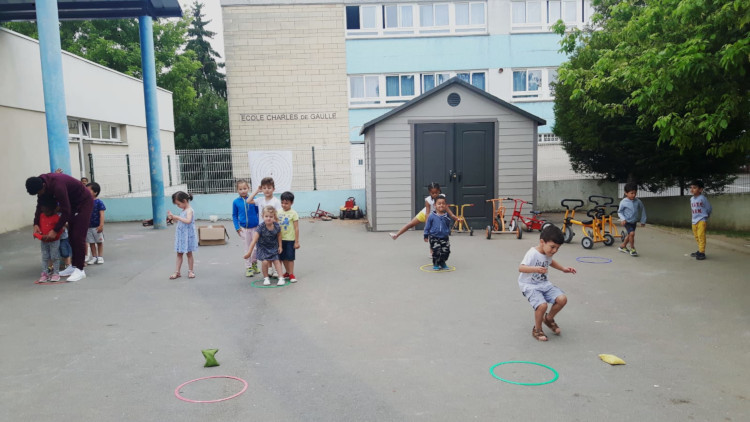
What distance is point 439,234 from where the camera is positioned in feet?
28.7

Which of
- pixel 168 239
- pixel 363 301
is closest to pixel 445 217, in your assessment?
pixel 363 301

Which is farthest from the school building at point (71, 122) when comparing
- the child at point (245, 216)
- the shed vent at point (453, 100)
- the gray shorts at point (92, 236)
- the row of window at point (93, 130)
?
the shed vent at point (453, 100)

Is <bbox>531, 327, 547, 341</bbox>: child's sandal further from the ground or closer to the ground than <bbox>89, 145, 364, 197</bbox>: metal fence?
closer to the ground

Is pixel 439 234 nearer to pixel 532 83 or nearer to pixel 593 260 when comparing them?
pixel 593 260

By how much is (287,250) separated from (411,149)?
668cm

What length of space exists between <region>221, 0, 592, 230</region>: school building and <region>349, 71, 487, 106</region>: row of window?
0.14 ft

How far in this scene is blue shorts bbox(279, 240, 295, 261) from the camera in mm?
7867

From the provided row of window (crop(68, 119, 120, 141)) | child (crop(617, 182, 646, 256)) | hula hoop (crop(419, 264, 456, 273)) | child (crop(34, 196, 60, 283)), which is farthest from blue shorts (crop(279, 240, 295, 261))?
row of window (crop(68, 119, 120, 141))

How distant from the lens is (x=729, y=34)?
721 centimetres

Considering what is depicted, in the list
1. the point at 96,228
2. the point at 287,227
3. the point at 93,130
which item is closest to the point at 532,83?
the point at 93,130

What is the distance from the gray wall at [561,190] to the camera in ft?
61.4

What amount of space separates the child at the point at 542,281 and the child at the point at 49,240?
6953mm

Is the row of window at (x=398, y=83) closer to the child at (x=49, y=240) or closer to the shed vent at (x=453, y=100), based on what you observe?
the shed vent at (x=453, y=100)

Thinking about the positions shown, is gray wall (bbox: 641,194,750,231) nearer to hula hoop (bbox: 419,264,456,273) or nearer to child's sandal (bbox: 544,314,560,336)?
hula hoop (bbox: 419,264,456,273)
